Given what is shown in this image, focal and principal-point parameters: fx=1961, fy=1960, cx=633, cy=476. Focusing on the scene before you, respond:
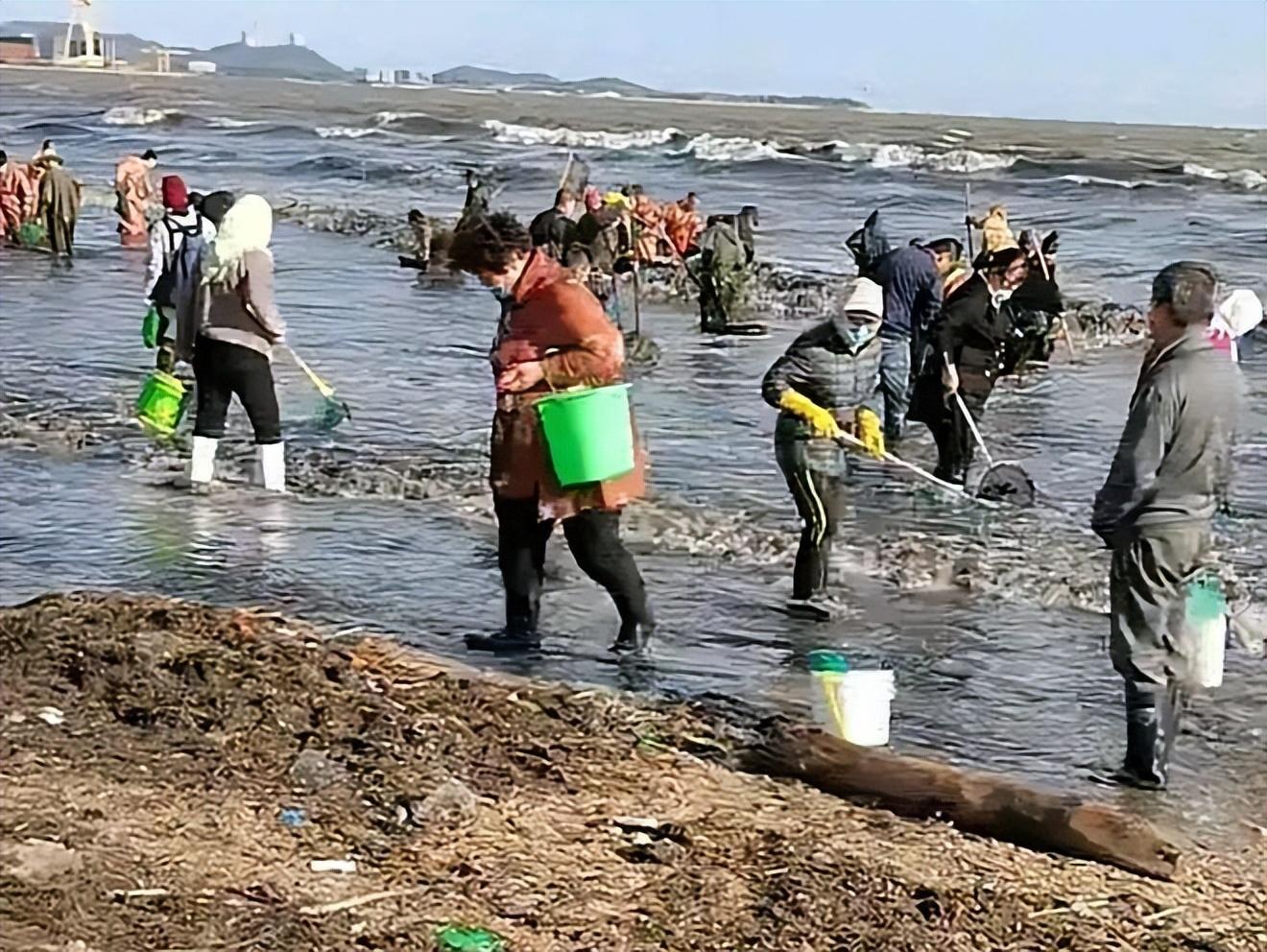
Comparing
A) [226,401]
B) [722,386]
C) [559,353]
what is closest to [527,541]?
[559,353]

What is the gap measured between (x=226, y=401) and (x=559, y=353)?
4.38 metres

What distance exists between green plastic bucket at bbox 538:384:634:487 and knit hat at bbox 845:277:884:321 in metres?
1.72

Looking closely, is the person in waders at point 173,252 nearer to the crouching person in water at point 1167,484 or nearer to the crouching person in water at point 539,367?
the crouching person in water at point 539,367

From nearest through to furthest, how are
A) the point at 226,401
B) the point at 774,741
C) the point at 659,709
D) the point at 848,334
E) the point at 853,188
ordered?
the point at 774,741, the point at 659,709, the point at 848,334, the point at 226,401, the point at 853,188

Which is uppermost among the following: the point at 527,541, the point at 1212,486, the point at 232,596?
the point at 1212,486

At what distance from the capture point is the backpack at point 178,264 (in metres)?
12.2

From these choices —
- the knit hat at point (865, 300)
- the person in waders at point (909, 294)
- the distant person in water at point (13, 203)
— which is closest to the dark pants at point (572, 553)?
the knit hat at point (865, 300)

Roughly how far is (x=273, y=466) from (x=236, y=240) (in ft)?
5.34

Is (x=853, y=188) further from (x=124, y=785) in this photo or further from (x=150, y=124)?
(x=124, y=785)

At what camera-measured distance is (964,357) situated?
40.8 ft

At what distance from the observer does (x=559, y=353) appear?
751cm

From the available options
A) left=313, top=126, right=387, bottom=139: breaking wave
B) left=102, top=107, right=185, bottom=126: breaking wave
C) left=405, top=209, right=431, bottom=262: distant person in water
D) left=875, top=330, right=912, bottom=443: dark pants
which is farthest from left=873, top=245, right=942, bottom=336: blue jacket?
Answer: left=102, top=107, right=185, bottom=126: breaking wave

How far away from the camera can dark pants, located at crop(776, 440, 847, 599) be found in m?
9.13

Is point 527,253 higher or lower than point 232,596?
higher
